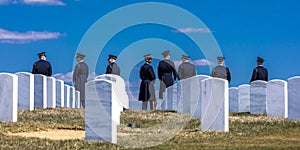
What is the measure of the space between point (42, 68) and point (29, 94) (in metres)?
4.27

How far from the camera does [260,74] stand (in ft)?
94.1

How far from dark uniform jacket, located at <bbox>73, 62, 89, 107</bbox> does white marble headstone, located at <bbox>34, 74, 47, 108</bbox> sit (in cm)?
151

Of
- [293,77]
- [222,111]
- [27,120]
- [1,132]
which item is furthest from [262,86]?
[1,132]

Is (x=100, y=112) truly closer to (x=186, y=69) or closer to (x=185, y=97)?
(x=185, y=97)

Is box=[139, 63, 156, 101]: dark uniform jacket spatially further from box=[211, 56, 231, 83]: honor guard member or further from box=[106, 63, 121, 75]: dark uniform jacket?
box=[211, 56, 231, 83]: honor guard member

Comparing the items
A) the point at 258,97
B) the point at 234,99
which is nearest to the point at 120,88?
the point at 258,97

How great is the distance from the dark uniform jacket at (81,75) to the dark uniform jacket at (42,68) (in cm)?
155

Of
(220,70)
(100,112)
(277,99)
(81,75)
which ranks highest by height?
(220,70)

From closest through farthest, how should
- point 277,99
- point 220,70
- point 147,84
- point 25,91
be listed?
point 277,99 < point 25,91 < point 147,84 < point 220,70

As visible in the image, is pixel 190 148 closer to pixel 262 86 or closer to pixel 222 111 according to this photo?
pixel 222 111

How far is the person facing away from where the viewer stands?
90.7 feet

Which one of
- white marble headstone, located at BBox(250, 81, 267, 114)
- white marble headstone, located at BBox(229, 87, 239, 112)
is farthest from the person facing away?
white marble headstone, located at BBox(250, 81, 267, 114)

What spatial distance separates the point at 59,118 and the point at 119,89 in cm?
384

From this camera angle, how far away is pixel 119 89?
25.1 m
